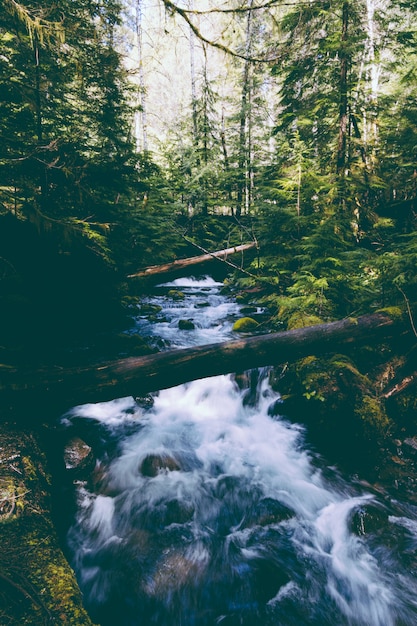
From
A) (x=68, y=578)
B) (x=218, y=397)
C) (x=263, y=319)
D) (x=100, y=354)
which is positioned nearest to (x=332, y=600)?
(x=68, y=578)

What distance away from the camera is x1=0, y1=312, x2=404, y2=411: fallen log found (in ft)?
12.2

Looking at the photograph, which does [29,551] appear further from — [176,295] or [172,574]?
[176,295]

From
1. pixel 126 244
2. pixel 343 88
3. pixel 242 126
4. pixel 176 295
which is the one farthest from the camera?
pixel 242 126

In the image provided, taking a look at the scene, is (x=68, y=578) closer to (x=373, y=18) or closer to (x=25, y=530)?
(x=25, y=530)

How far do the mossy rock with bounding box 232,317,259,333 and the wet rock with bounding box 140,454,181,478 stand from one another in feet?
14.2

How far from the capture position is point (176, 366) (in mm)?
4266

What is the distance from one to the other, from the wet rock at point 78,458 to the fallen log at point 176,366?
809 millimetres

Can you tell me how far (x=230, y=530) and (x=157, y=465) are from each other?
1436 mm

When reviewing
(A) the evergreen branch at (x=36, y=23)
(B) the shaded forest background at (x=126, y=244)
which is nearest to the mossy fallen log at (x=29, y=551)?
(B) the shaded forest background at (x=126, y=244)

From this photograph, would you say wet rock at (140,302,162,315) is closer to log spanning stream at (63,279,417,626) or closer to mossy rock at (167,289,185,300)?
mossy rock at (167,289,185,300)

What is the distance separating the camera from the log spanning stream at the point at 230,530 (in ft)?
10.3

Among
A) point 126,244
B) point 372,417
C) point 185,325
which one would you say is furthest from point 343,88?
point 372,417

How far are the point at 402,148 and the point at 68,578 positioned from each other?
1229 cm

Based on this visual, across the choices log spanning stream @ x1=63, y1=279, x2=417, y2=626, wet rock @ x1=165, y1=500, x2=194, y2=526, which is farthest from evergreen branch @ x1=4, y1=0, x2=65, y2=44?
wet rock @ x1=165, y1=500, x2=194, y2=526
